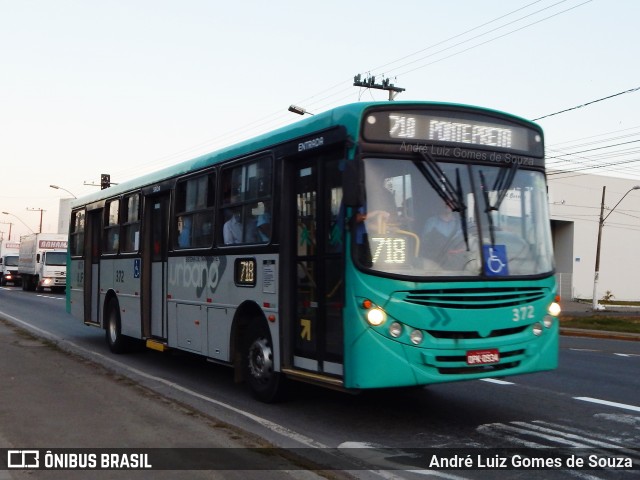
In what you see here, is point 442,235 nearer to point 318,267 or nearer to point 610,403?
point 318,267

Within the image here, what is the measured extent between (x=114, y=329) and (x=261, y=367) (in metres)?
6.18

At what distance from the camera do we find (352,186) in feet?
23.8

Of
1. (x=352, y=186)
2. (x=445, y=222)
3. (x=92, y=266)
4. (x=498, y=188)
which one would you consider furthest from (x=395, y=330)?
(x=92, y=266)

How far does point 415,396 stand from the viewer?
9820 mm

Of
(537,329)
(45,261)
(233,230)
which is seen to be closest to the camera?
(537,329)

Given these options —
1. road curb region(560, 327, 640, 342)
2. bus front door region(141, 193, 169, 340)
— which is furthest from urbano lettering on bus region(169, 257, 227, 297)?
road curb region(560, 327, 640, 342)

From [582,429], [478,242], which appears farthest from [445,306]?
[582,429]

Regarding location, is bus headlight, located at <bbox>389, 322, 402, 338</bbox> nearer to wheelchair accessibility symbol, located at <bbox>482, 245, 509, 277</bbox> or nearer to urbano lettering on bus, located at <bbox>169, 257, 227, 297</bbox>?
wheelchair accessibility symbol, located at <bbox>482, 245, 509, 277</bbox>

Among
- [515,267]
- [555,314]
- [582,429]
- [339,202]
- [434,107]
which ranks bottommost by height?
[582,429]

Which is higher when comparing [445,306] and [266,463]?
[445,306]

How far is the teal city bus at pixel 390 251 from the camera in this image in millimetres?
7258

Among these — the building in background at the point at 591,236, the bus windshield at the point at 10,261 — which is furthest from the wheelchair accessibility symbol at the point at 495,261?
the bus windshield at the point at 10,261

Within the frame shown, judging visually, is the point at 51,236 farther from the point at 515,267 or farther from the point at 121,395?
the point at 515,267

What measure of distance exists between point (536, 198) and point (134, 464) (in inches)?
188
